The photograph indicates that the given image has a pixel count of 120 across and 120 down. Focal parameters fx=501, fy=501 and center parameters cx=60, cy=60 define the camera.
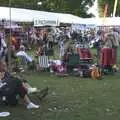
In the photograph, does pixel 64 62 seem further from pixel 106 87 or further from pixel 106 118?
pixel 106 118

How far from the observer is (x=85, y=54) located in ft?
68.7

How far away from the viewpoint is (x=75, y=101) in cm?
1257

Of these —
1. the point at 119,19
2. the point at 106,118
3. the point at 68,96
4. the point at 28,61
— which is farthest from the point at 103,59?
the point at 119,19

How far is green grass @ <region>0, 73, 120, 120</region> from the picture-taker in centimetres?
1067

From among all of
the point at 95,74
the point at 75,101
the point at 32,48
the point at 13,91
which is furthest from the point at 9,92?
the point at 32,48

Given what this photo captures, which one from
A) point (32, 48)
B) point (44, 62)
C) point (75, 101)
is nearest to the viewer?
point (75, 101)

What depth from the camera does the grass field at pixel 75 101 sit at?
420 inches

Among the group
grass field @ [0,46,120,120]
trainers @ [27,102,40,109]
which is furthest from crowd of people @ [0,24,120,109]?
grass field @ [0,46,120,120]

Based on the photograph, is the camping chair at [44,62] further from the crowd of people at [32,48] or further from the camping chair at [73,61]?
the camping chair at [73,61]

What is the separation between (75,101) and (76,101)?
0.09 feet

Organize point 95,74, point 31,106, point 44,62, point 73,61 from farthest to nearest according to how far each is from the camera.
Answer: point 44,62
point 73,61
point 95,74
point 31,106

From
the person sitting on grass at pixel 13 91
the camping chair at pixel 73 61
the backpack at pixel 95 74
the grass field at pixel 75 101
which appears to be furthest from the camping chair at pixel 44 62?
the person sitting on grass at pixel 13 91

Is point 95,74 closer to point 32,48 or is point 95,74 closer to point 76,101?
point 76,101

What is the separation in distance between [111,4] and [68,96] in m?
61.5
